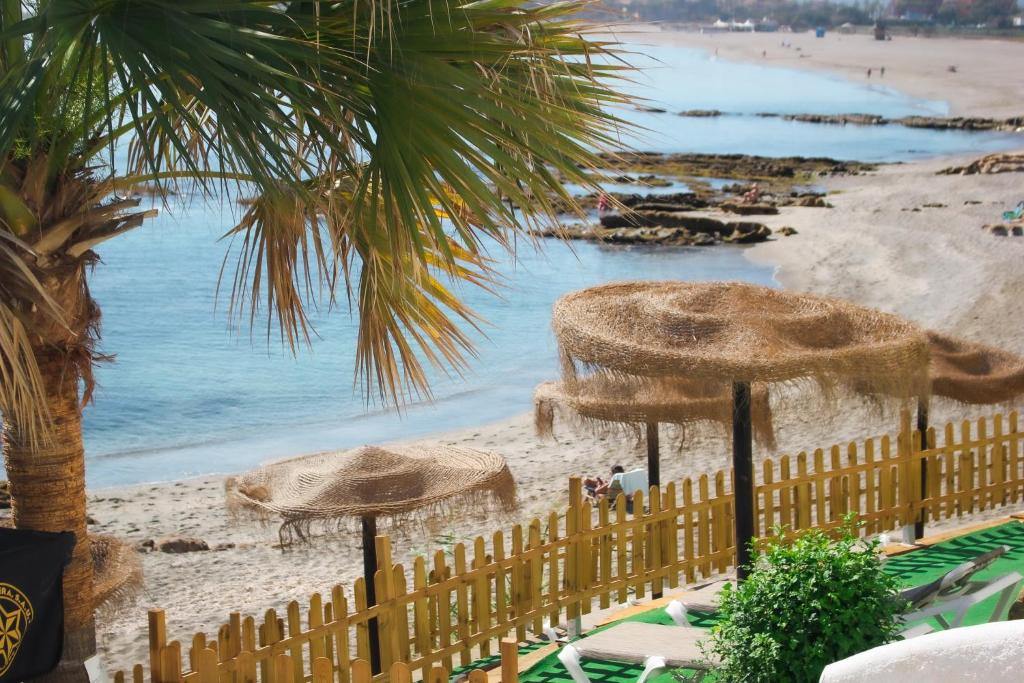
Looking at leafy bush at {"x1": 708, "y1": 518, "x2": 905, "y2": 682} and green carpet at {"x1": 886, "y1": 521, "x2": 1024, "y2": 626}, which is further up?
leafy bush at {"x1": 708, "y1": 518, "x2": 905, "y2": 682}

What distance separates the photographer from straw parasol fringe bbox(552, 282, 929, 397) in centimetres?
718

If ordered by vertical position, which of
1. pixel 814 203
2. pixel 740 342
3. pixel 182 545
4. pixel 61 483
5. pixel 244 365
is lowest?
pixel 244 365

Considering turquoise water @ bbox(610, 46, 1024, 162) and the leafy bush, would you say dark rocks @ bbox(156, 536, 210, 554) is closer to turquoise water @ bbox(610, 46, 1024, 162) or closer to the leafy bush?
the leafy bush

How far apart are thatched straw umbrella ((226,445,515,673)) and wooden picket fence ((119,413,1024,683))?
1.42ft

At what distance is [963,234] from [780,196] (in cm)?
1312

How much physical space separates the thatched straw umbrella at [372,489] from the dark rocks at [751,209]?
35499 mm

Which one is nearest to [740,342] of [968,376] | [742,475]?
[742,475]

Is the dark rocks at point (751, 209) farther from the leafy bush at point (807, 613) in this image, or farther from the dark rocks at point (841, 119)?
the dark rocks at point (841, 119)

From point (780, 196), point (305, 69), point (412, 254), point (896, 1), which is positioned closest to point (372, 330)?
point (412, 254)

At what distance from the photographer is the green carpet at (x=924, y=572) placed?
6895 mm

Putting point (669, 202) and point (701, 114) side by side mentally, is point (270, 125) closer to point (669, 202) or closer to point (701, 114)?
point (669, 202)

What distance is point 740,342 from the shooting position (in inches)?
290

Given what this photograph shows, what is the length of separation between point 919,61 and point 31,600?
5065 inches

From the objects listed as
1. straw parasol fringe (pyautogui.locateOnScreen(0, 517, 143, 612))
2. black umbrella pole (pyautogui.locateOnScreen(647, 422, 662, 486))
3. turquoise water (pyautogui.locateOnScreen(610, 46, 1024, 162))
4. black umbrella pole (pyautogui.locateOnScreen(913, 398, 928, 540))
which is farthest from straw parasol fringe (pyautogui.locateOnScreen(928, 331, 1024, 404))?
turquoise water (pyautogui.locateOnScreen(610, 46, 1024, 162))
